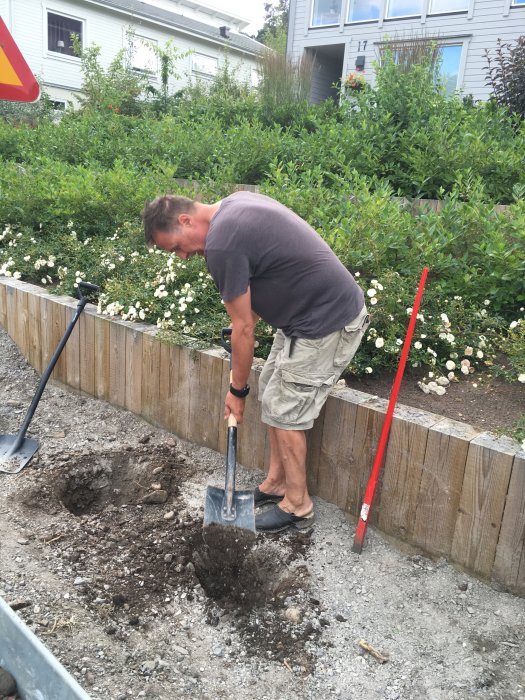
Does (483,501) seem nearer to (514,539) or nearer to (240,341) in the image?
(514,539)

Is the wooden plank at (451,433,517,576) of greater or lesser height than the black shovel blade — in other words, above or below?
above

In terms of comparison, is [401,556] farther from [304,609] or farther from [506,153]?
[506,153]

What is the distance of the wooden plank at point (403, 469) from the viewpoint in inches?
110

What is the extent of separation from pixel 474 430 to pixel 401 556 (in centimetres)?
68

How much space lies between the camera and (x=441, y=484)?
273cm

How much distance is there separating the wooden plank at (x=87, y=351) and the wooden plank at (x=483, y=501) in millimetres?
2855

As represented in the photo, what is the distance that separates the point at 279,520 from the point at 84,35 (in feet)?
72.7

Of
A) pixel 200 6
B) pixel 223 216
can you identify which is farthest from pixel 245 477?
pixel 200 6

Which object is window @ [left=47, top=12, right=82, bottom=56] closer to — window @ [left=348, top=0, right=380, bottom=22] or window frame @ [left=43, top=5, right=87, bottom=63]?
window frame @ [left=43, top=5, right=87, bottom=63]

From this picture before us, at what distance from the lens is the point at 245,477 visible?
357 cm

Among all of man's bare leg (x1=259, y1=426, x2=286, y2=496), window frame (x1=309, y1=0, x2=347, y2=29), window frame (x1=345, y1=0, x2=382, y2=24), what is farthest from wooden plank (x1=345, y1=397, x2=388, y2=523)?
window frame (x1=309, y1=0, x2=347, y2=29)

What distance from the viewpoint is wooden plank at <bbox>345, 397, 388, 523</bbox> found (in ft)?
9.71

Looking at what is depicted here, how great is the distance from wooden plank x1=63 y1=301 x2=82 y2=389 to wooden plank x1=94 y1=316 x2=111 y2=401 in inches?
8.8

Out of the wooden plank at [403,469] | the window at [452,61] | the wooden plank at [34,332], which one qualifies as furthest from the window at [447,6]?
the wooden plank at [403,469]
